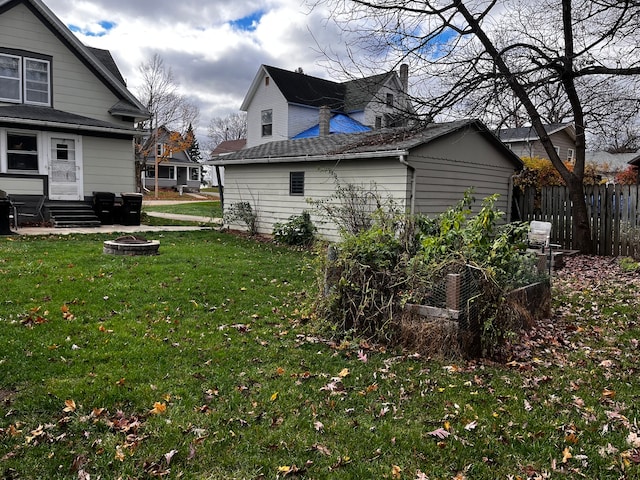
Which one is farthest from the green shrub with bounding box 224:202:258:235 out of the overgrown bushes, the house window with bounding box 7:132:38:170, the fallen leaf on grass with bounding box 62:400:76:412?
the fallen leaf on grass with bounding box 62:400:76:412

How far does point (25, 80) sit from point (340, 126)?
15350 millimetres

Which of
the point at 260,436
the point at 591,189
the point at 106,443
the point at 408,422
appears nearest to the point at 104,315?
the point at 106,443

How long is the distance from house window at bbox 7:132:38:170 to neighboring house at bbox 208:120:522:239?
5477 mm

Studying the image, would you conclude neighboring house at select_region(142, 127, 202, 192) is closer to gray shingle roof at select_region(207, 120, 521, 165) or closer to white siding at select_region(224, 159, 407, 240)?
white siding at select_region(224, 159, 407, 240)

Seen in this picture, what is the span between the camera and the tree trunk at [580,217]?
40.9ft

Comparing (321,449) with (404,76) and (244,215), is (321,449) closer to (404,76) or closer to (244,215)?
(404,76)

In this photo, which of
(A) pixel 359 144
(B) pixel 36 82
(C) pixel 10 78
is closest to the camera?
(A) pixel 359 144

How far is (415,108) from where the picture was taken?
26.9ft

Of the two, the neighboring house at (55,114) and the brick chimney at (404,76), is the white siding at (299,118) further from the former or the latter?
the brick chimney at (404,76)

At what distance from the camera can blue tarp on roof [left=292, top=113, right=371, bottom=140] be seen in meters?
26.0

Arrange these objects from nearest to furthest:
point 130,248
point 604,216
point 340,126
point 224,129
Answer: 1. point 130,248
2. point 604,216
3. point 340,126
4. point 224,129

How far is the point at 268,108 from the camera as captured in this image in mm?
27688

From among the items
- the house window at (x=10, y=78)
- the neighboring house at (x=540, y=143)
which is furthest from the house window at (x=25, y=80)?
the neighboring house at (x=540, y=143)

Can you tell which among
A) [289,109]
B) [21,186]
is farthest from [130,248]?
[289,109]
